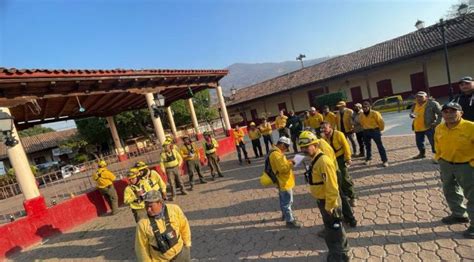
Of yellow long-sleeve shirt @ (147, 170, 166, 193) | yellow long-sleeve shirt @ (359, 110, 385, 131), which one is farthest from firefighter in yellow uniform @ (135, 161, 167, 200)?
yellow long-sleeve shirt @ (359, 110, 385, 131)

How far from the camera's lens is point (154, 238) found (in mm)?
2771

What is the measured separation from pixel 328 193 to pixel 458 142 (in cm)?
177

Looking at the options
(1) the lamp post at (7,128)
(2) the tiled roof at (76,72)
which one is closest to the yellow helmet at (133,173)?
(1) the lamp post at (7,128)

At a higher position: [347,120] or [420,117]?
[347,120]

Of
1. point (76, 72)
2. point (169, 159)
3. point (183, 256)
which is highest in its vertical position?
point (76, 72)

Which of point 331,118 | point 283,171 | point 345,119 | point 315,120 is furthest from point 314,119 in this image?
point 283,171

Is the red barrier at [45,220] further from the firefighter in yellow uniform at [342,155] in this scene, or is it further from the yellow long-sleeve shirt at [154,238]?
the firefighter in yellow uniform at [342,155]

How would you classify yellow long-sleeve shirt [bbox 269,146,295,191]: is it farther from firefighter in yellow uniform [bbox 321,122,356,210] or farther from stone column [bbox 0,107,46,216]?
stone column [bbox 0,107,46,216]

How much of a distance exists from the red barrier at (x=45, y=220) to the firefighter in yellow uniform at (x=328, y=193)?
693 centimetres

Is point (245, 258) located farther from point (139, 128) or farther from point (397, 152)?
point (139, 128)

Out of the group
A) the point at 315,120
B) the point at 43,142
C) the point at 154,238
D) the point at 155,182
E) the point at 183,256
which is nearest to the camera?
the point at 154,238

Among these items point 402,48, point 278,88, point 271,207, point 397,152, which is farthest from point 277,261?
point 278,88

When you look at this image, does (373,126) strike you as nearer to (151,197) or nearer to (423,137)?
(423,137)

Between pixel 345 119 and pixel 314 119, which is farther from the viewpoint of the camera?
pixel 314 119
